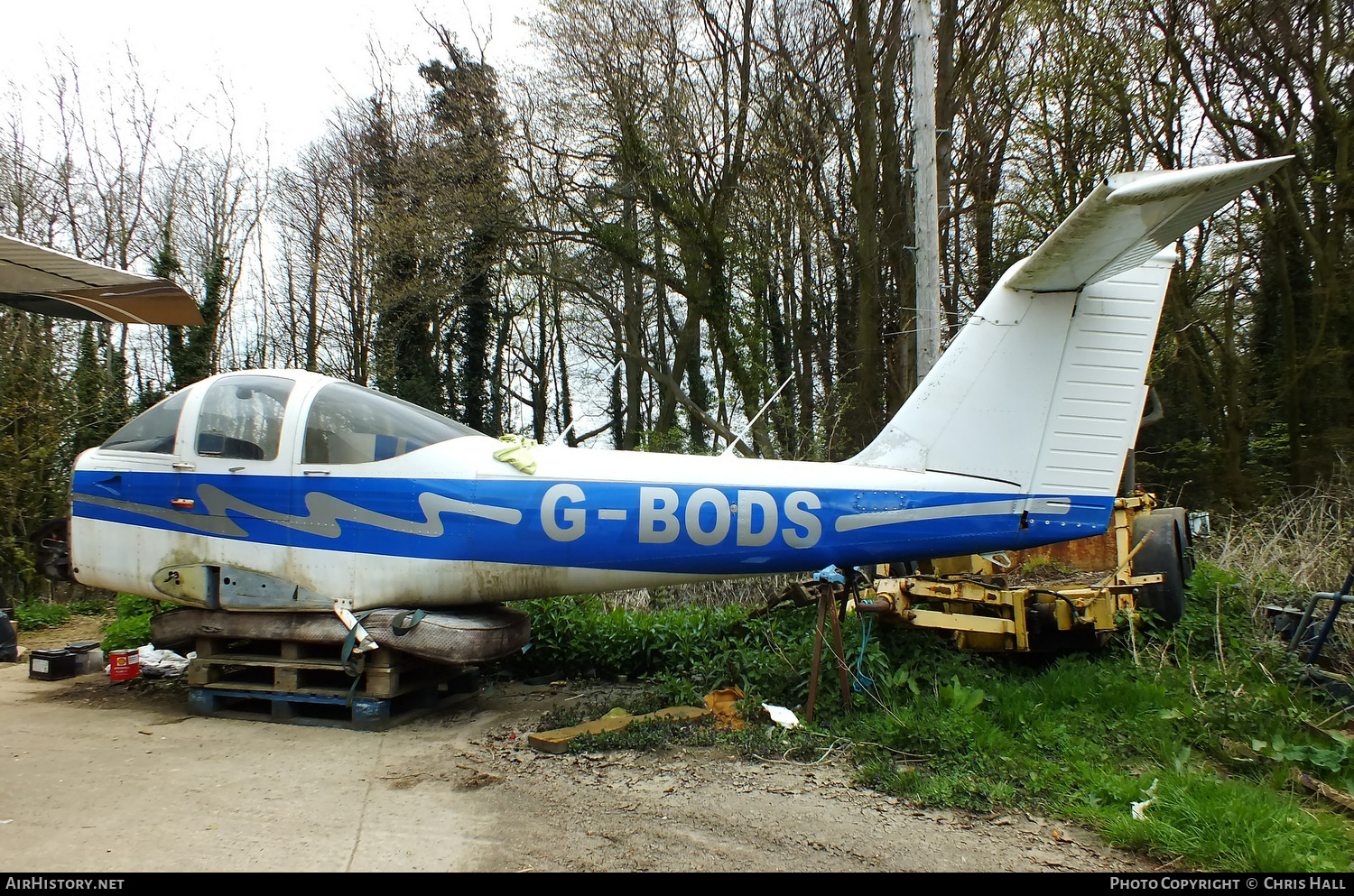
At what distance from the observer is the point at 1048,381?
4.38m

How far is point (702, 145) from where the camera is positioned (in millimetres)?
14039

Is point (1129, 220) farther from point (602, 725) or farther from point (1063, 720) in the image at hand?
point (602, 725)

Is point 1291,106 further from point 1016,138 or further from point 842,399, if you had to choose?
point 842,399

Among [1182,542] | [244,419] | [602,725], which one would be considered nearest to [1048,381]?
[1182,542]

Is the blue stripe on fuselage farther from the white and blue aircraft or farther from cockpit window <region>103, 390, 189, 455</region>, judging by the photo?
cockpit window <region>103, 390, 189, 455</region>

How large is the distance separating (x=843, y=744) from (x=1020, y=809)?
1064 mm

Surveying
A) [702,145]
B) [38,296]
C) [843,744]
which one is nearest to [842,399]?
[702,145]

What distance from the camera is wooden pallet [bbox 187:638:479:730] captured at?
196 inches

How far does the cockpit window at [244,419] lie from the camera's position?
5.17 metres

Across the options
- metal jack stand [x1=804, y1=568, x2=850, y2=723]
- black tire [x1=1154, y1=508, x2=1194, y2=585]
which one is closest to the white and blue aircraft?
metal jack stand [x1=804, y1=568, x2=850, y2=723]

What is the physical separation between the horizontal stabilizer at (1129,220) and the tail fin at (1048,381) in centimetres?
2

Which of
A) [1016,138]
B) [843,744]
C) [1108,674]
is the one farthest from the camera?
[1016,138]

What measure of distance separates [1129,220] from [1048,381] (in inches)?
A: 43.6

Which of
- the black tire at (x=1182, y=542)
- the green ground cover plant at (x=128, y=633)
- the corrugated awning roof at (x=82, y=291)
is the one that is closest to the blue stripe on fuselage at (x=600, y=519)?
the corrugated awning roof at (x=82, y=291)
